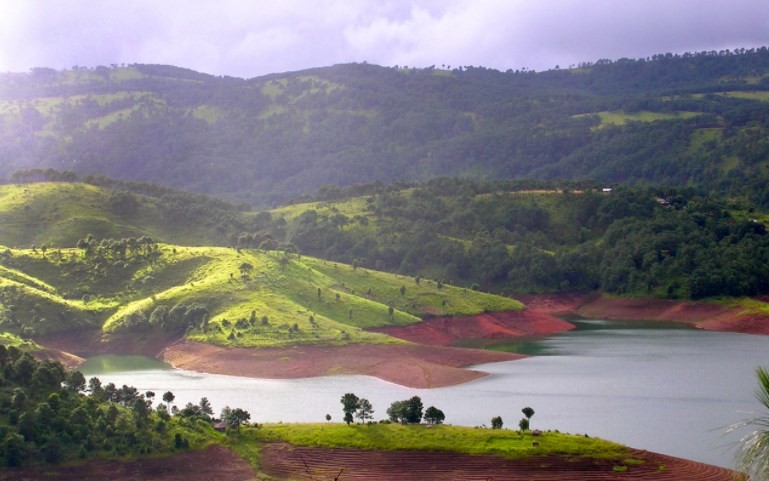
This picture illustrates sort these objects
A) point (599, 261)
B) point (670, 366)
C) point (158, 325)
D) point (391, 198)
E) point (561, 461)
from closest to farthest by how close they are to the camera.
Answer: point (561, 461)
point (670, 366)
point (158, 325)
point (599, 261)
point (391, 198)

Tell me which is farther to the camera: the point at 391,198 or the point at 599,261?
the point at 391,198

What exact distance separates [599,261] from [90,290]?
9001cm

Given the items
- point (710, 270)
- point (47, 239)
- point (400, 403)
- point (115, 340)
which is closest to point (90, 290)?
point (115, 340)

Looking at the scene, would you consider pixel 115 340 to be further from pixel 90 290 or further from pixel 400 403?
pixel 400 403

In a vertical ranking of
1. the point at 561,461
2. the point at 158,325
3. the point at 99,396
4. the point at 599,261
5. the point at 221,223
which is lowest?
the point at 561,461

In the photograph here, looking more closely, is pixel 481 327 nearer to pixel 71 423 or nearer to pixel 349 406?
pixel 349 406

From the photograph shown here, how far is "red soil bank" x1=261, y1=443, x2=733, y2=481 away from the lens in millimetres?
59688

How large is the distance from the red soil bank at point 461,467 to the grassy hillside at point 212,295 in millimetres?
41365

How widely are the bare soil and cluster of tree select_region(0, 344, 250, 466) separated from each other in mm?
831

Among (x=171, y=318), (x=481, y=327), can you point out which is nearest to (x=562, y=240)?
(x=481, y=327)

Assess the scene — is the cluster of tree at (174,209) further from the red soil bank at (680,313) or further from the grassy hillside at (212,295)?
the red soil bank at (680,313)

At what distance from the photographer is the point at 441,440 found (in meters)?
64.4

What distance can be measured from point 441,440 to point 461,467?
11.4 ft

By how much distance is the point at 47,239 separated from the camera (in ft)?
477
